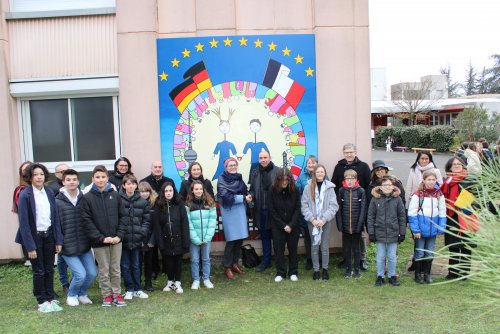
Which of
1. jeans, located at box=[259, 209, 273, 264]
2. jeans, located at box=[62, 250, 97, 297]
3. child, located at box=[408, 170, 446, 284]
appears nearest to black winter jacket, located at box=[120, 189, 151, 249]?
jeans, located at box=[62, 250, 97, 297]

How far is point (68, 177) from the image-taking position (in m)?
5.30

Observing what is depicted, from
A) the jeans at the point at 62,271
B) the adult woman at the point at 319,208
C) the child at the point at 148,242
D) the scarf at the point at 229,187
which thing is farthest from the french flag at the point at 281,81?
the jeans at the point at 62,271

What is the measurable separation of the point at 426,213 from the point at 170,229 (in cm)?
334

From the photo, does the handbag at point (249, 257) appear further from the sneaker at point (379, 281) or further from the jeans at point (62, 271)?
the jeans at point (62, 271)

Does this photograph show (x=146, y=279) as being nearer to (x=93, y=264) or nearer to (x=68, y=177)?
(x=93, y=264)

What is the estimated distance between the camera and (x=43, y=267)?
5254mm

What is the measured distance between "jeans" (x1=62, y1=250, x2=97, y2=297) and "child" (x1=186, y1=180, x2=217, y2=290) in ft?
4.27

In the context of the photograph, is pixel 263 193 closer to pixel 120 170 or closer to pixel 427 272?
pixel 120 170

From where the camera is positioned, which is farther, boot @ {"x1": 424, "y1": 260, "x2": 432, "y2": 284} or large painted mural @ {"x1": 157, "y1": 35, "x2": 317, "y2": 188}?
large painted mural @ {"x1": 157, "y1": 35, "x2": 317, "y2": 188}

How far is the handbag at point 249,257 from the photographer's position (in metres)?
7.02

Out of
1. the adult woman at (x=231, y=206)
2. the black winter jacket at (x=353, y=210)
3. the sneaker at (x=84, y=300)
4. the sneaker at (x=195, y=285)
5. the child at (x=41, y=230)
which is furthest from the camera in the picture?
the adult woman at (x=231, y=206)

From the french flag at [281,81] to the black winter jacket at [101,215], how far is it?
308 centimetres

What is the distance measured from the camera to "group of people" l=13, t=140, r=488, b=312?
5.29 m

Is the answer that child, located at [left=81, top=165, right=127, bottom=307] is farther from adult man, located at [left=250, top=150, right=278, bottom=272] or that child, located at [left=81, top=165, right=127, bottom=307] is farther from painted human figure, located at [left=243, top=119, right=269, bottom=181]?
painted human figure, located at [left=243, top=119, right=269, bottom=181]
